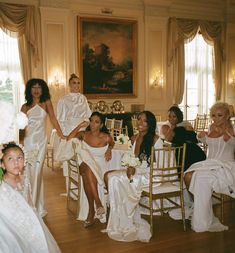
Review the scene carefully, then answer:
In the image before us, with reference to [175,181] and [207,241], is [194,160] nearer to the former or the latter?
[175,181]

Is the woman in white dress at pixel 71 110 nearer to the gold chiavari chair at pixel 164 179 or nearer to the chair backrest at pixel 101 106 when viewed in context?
the gold chiavari chair at pixel 164 179

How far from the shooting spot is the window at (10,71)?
8625 mm

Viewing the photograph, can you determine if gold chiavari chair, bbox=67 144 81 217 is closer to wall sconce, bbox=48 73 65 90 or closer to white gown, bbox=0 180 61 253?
white gown, bbox=0 180 61 253

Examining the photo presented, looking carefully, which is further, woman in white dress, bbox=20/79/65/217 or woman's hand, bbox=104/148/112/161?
woman's hand, bbox=104/148/112/161

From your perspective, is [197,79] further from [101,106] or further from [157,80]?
[101,106]

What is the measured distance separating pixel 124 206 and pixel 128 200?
0.27 ft

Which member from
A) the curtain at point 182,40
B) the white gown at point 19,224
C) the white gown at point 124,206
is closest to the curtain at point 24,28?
the curtain at point 182,40

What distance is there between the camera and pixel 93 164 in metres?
4.50

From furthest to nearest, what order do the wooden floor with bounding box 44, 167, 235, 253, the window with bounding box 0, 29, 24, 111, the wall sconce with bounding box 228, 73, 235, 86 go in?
the wall sconce with bounding box 228, 73, 235, 86 → the window with bounding box 0, 29, 24, 111 → the wooden floor with bounding box 44, 167, 235, 253

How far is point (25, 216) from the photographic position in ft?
8.28

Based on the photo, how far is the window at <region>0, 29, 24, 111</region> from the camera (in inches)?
340

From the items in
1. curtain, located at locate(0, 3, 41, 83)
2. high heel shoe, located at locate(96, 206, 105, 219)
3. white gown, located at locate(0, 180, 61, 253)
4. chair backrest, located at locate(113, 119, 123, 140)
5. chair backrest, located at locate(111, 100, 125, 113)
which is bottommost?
high heel shoe, located at locate(96, 206, 105, 219)

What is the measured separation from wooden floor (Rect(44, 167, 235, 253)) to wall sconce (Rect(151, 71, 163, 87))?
6286 mm

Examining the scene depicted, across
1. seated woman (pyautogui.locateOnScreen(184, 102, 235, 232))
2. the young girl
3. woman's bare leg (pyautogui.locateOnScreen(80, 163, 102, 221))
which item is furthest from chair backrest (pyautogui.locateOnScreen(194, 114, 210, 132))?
the young girl
